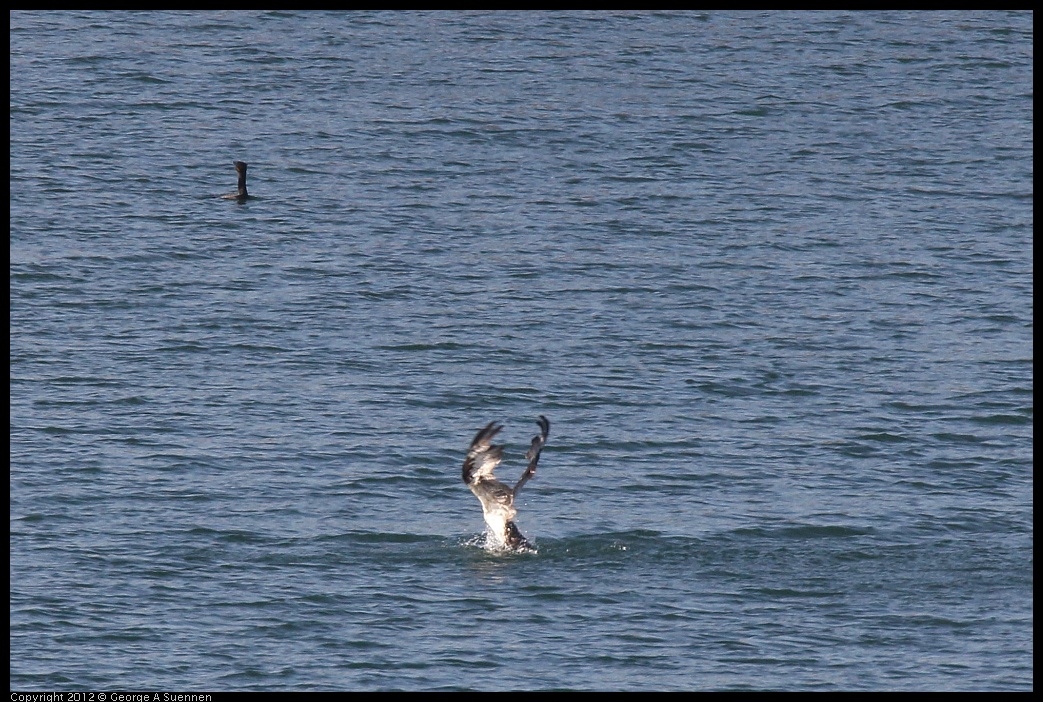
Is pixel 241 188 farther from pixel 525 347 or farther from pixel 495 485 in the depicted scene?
pixel 495 485

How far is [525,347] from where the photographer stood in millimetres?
37094

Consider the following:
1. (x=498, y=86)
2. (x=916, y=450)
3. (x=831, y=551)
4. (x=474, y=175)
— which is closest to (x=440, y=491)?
(x=831, y=551)

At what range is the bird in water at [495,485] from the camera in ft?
83.7

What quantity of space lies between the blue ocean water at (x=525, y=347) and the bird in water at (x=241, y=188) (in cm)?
40

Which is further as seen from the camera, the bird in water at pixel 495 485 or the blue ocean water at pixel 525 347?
the bird in water at pixel 495 485

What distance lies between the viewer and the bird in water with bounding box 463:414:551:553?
25.5 meters

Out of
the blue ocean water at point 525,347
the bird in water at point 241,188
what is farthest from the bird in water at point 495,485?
the bird in water at point 241,188

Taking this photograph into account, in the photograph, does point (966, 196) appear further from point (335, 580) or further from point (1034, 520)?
point (335, 580)

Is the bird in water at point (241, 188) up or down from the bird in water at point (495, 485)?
up

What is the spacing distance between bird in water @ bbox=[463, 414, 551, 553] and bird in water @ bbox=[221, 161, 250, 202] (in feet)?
61.9

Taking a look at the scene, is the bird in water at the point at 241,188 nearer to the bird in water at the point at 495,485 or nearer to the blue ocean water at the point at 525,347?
the blue ocean water at the point at 525,347

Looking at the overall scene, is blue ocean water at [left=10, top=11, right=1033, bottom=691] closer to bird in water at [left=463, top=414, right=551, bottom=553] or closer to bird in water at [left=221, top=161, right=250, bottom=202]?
bird in water at [left=221, top=161, right=250, bottom=202]

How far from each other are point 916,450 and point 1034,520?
12.5 feet

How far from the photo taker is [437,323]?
3856 centimetres
